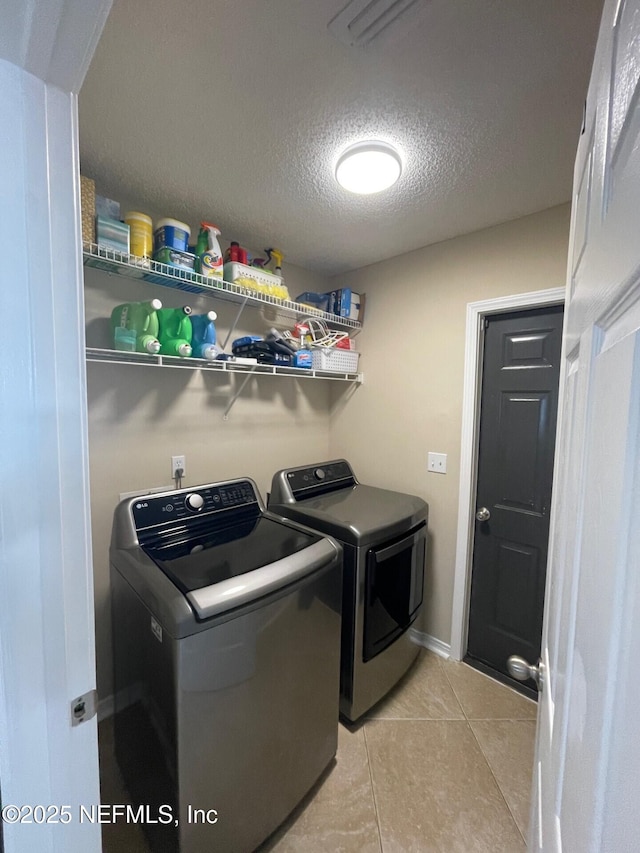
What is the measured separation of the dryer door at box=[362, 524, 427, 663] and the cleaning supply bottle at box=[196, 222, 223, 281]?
4.75 feet

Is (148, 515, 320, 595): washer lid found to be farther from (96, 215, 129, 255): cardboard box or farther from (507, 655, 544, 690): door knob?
(96, 215, 129, 255): cardboard box

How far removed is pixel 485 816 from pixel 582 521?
1.61 m

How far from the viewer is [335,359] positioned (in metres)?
2.22

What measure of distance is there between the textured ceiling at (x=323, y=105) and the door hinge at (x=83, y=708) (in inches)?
58.3

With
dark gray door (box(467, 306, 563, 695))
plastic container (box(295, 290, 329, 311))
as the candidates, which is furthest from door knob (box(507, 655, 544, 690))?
plastic container (box(295, 290, 329, 311))

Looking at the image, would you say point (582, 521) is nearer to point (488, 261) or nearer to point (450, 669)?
point (488, 261)

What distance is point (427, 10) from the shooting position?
2.75 ft

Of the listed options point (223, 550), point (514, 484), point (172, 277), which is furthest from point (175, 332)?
point (514, 484)

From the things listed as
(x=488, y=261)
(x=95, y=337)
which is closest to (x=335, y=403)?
(x=488, y=261)

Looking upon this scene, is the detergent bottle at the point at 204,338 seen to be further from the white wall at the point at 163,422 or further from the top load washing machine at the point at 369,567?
the top load washing machine at the point at 369,567

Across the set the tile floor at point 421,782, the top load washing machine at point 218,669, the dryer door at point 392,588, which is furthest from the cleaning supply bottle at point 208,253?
the tile floor at point 421,782

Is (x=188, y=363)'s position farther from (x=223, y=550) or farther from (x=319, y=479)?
(x=319, y=479)

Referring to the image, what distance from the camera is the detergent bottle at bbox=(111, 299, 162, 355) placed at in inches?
57.1

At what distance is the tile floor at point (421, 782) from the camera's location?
49.3 inches
